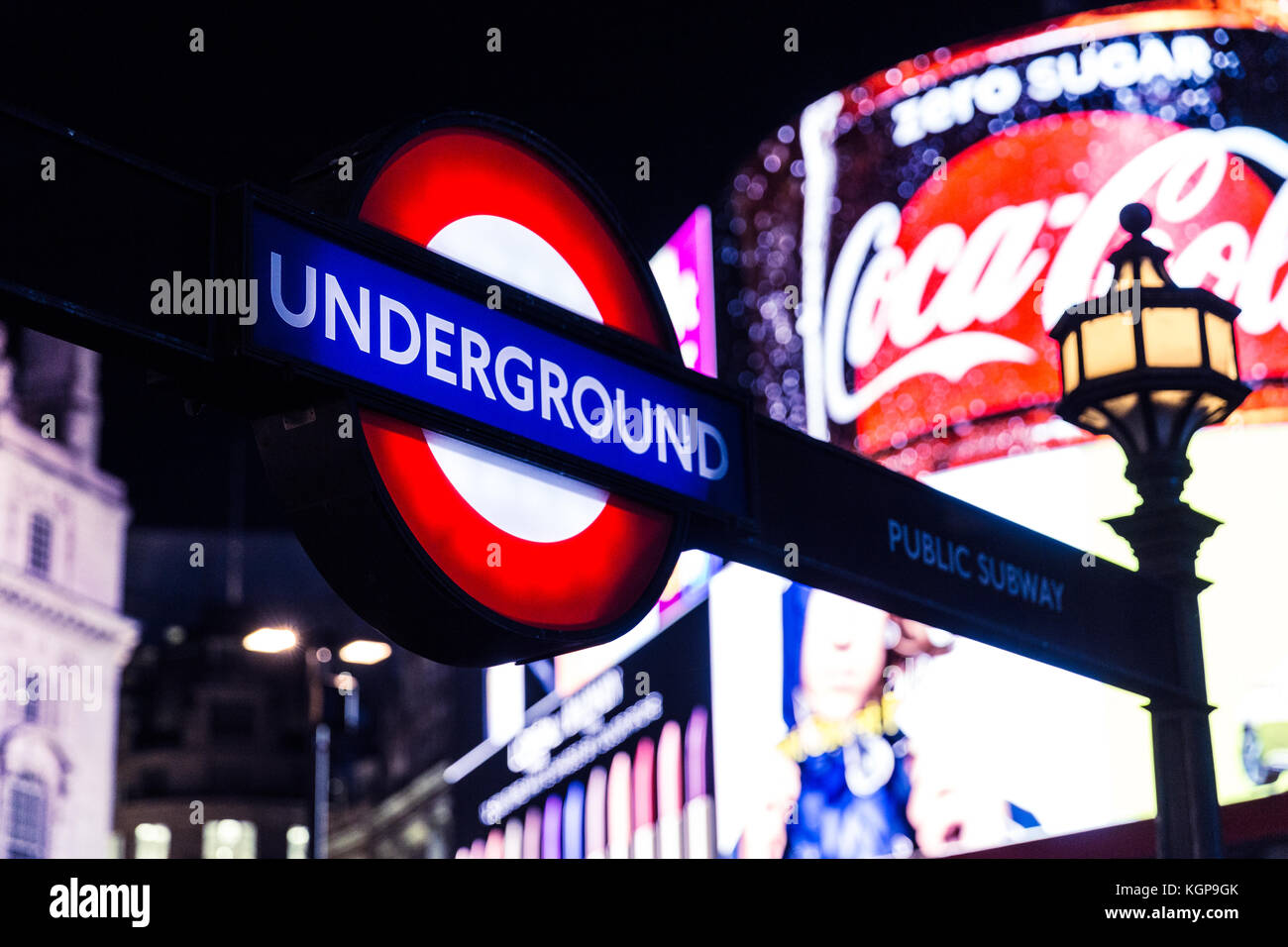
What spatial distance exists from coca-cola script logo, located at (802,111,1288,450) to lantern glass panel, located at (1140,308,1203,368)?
10.7 metres

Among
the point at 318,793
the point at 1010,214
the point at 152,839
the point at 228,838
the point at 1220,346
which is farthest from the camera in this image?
the point at 228,838

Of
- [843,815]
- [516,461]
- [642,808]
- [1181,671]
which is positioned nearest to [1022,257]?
[843,815]

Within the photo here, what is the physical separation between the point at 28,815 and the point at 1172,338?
58.7 meters

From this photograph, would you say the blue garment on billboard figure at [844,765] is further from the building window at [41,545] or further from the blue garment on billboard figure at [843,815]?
the building window at [41,545]

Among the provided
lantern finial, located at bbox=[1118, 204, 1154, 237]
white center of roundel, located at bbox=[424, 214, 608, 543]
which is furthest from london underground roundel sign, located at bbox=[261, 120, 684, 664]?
lantern finial, located at bbox=[1118, 204, 1154, 237]

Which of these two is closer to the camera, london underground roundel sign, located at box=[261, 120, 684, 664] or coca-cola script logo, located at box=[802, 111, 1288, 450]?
london underground roundel sign, located at box=[261, 120, 684, 664]

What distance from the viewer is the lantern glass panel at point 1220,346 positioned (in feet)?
18.8

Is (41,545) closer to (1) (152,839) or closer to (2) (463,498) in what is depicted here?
(1) (152,839)

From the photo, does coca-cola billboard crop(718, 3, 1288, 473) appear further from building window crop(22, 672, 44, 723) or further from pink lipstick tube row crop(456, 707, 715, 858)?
building window crop(22, 672, 44, 723)

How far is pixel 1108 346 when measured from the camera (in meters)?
5.83

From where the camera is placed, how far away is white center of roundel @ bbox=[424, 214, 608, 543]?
365 centimetres

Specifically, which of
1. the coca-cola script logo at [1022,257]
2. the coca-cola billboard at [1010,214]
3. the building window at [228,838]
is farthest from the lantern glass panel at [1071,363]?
the building window at [228,838]

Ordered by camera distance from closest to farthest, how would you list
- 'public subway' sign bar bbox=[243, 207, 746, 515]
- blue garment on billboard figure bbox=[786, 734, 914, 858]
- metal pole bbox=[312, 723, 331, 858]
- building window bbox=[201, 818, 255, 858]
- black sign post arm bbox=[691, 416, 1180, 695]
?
'public subway' sign bar bbox=[243, 207, 746, 515], black sign post arm bbox=[691, 416, 1180, 695], metal pole bbox=[312, 723, 331, 858], blue garment on billboard figure bbox=[786, 734, 914, 858], building window bbox=[201, 818, 255, 858]

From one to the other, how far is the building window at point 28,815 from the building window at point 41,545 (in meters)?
7.59
